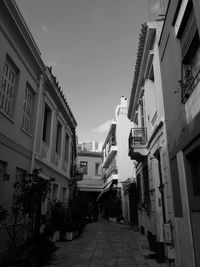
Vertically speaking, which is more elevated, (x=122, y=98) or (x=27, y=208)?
(x=122, y=98)

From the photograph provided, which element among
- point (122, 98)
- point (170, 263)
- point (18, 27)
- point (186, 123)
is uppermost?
point (122, 98)

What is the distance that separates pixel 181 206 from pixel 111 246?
16.8ft

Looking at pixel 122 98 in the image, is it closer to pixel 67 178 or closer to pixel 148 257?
pixel 67 178

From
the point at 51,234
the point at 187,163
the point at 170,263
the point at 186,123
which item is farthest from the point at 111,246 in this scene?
the point at 186,123

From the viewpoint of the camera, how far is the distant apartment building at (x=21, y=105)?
7.57m

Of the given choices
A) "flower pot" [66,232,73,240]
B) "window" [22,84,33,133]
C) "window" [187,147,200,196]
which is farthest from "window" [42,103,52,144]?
"window" [187,147,200,196]

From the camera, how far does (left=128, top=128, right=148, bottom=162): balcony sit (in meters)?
12.1

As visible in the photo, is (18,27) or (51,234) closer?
(18,27)

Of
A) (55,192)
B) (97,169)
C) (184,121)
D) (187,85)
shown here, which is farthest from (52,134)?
(97,169)

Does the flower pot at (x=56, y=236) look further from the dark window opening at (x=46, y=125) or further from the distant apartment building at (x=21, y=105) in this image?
the dark window opening at (x=46, y=125)

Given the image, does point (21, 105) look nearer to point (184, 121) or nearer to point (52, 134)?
point (52, 134)

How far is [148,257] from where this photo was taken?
813cm

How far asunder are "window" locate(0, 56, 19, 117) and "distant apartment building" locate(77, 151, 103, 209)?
25772 mm

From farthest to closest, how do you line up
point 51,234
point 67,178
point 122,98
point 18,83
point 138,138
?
point 122,98 → point 67,178 → point 138,138 → point 51,234 → point 18,83
